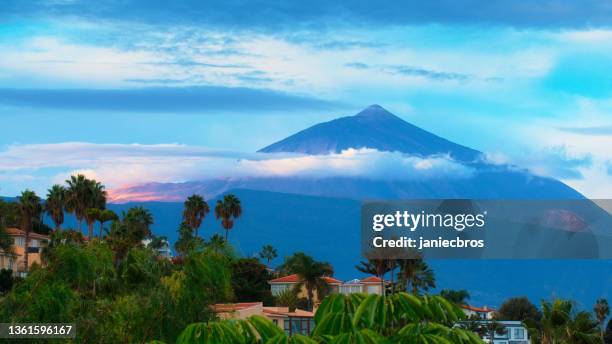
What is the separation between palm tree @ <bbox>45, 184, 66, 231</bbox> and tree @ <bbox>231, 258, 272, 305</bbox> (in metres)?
31.2

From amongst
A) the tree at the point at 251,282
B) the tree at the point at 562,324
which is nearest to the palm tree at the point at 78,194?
the tree at the point at 251,282

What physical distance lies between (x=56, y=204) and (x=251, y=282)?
38.1 metres

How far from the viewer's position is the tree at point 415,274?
497ft

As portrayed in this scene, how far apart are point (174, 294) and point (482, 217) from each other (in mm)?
15947

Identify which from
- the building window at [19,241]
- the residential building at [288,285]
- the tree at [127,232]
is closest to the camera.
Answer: the tree at [127,232]

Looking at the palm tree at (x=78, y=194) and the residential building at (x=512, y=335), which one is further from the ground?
the palm tree at (x=78, y=194)

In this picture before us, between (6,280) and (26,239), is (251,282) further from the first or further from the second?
(26,239)

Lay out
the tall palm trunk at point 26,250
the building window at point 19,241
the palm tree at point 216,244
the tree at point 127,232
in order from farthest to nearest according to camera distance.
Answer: the building window at point 19,241 < the tall palm trunk at point 26,250 < the tree at point 127,232 < the palm tree at point 216,244

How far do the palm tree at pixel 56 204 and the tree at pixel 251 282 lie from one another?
31.2 m

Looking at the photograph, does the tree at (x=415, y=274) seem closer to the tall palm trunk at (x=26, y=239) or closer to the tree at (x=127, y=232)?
the tree at (x=127, y=232)

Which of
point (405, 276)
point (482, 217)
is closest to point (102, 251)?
point (482, 217)

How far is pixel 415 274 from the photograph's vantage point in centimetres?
15912

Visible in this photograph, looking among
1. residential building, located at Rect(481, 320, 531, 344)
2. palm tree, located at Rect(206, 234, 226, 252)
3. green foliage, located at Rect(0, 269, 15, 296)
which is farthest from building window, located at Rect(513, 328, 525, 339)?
palm tree, located at Rect(206, 234, 226, 252)

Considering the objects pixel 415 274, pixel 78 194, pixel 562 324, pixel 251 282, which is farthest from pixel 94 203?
pixel 562 324
